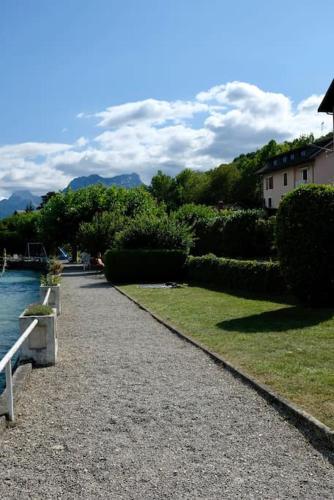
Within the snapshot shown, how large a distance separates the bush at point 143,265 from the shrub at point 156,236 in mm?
1053

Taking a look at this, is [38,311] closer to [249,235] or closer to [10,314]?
[10,314]

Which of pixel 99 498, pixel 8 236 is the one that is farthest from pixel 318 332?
pixel 8 236

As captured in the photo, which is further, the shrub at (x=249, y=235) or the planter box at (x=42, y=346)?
the shrub at (x=249, y=235)

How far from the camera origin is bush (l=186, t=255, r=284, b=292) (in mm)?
17828

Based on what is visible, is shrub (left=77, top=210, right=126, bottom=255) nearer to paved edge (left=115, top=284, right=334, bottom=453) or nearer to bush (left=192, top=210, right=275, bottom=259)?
bush (left=192, top=210, right=275, bottom=259)

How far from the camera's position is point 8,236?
94562 mm

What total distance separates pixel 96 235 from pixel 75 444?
115 feet

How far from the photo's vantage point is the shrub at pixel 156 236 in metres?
28.9

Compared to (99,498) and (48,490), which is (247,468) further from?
(48,490)

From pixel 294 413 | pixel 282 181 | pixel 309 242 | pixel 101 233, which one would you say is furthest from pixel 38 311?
pixel 282 181

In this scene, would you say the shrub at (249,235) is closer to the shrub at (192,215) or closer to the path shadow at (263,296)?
the shrub at (192,215)

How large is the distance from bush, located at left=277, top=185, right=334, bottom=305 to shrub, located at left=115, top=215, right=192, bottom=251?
15.4m

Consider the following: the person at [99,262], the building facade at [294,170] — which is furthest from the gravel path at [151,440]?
the building facade at [294,170]

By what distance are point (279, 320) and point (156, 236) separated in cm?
1734
